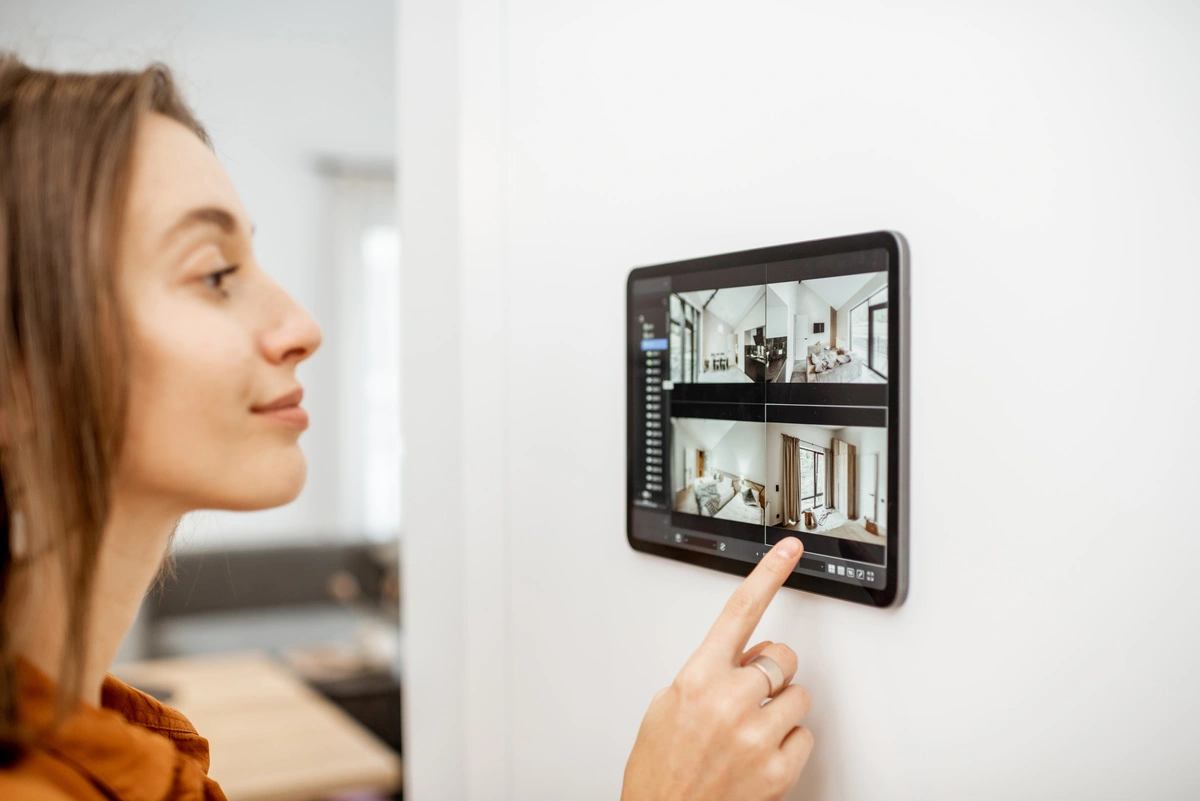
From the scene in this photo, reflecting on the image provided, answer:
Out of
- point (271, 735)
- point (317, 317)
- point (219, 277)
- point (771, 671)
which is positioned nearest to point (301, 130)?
point (317, 317)

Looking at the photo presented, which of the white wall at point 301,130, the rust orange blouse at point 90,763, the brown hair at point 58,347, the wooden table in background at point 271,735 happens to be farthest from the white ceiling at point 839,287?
the white wall at point 301,130

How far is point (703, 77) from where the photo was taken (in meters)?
0.79

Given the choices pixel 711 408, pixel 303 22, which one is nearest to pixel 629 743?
pixel 711 408

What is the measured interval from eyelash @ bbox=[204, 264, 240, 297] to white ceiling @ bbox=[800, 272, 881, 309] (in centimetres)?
44

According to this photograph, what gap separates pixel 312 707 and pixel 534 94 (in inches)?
79.1

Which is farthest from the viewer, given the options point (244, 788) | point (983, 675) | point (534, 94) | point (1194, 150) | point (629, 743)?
point (244, 788)

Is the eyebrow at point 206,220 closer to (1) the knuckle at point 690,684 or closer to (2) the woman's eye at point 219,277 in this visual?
(2) the woman's eye at point 219,277

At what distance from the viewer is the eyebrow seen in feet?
1.92

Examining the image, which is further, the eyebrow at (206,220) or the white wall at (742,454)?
the white wall at (742,454)

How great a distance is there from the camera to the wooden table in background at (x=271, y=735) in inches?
76.7

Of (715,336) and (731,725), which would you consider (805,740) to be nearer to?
(731,725)

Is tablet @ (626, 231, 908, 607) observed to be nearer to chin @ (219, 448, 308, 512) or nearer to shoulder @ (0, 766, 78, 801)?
chin @ (219, 448, 308, 512)

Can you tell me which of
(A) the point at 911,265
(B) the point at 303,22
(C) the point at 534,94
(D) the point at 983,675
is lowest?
(D) the point at 983,675

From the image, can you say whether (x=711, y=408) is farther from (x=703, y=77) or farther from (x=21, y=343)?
(x=21, y=343)
